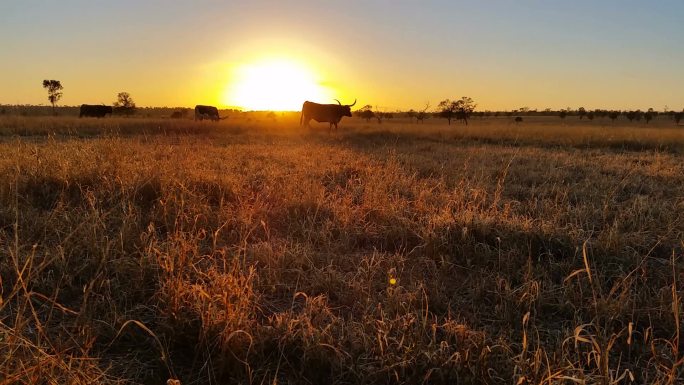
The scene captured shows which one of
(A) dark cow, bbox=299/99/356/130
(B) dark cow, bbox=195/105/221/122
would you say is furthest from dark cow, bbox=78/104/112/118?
(A) dark cow, bbox=299/99/356/130

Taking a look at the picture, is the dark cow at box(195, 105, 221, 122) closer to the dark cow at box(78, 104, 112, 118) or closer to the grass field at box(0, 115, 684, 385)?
the dark cow at box(78, 104, 112, 118)

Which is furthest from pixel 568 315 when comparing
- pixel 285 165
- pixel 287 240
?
pixel 285 165

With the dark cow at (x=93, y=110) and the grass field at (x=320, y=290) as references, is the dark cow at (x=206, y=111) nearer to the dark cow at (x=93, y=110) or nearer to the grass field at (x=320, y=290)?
the dark cow at (x=93, y=110)

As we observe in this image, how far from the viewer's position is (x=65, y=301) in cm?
251

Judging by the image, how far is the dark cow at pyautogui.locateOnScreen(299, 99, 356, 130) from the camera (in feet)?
79.4

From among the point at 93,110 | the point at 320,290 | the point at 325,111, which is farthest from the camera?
the point at 93,110

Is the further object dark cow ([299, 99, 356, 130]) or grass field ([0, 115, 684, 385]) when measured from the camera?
dark cow ([299, 99, 356, 130])

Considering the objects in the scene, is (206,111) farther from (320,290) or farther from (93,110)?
(320,290)

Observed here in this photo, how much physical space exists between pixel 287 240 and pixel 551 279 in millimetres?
2208

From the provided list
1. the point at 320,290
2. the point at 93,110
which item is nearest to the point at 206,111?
the point at 93,110

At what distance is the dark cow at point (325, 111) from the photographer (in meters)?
24.2

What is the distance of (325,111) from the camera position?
2469cm

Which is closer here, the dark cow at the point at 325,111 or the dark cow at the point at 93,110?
the dark cow at the point at 325,111

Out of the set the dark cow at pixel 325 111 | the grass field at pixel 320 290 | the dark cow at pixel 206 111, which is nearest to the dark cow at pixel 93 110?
the dark cow at pixel 206 111
